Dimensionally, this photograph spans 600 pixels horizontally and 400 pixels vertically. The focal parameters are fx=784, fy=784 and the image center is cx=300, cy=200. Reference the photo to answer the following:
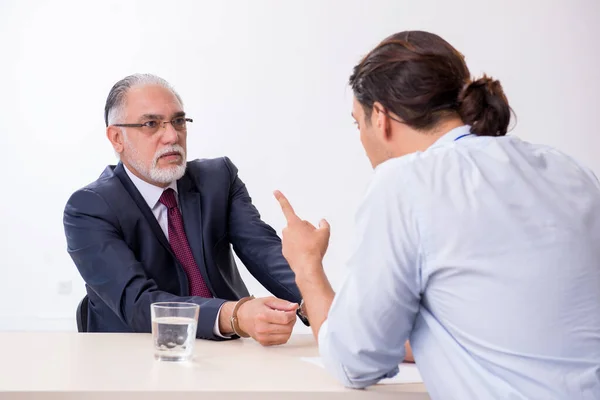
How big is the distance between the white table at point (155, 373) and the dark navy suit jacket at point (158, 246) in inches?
9.3

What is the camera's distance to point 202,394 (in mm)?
1352

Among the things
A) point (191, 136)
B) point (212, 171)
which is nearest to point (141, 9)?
point (191, 136)

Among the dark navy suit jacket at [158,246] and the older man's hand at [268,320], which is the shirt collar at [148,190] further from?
the older man's hand at [268,320]

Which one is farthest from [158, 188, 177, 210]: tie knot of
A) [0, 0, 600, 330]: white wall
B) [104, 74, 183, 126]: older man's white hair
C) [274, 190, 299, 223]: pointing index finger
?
[0, 0, 600, 330]: white wall

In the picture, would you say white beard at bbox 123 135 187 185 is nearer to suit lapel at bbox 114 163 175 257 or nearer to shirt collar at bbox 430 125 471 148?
suit lapel at bbox 114 163 175 257

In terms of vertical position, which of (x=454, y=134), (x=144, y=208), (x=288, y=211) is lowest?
(x=144, y=208)

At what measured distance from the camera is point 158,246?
2295mm

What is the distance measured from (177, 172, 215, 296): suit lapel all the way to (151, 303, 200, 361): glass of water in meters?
0.75

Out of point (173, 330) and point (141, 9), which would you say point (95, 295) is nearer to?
point (173, 330)

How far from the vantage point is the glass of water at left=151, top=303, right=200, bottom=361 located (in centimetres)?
160

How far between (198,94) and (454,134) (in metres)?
3.89

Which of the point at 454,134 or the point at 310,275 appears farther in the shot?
the point at 310,275

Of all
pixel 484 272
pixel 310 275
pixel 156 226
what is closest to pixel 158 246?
pixel 156 226

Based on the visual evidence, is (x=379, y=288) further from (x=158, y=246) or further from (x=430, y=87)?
(x=158, y=246)
